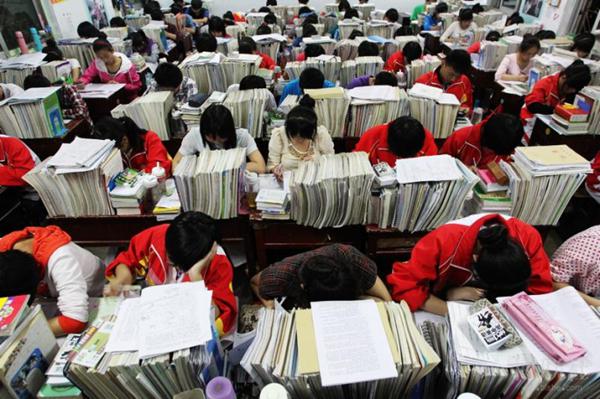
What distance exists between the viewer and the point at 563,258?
181 cm

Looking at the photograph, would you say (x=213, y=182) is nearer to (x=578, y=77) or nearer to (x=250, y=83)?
(x=250, y=83)

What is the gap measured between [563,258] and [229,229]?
5.99 feet

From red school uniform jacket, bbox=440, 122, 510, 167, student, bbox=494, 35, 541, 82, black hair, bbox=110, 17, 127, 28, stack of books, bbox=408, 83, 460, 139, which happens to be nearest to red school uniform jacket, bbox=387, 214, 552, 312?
red school uniform jacket, bbox=440, 122, 510, 167

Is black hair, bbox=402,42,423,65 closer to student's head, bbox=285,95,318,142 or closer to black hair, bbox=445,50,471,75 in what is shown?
black hair, bbox=445,50,471,75

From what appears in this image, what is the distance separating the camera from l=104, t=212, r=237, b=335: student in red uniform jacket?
1637mm

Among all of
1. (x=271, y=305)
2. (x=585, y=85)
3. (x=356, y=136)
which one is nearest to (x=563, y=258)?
(x=271, y=305)

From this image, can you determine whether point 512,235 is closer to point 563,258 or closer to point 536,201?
point 563,258

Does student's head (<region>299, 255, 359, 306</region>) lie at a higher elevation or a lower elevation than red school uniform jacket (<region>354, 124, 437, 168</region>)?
higher

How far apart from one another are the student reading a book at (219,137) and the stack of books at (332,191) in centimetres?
72

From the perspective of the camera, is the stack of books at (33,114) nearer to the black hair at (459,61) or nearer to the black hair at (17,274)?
the black hair at (17,274)

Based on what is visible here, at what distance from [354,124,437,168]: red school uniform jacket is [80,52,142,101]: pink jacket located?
123 inches

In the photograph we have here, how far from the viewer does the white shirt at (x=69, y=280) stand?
1634 mm

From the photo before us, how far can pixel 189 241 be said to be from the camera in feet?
5.34

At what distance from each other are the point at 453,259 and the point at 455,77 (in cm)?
252
